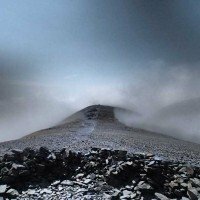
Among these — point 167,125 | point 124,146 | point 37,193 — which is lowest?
point 37,193

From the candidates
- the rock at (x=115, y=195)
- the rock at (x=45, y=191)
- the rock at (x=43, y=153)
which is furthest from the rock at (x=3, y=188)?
the rock at (x=115, y=195)

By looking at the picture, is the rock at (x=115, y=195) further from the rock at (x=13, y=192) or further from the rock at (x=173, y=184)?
the rock at (x=13, y=192)

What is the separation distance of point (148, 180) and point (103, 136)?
28.9 feet

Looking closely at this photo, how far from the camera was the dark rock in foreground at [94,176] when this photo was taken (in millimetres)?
10594

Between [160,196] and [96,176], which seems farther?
[96,176]

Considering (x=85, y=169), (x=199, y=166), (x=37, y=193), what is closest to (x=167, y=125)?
(x=199, y=166)

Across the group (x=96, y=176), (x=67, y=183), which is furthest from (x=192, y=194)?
(x=67, y=183)

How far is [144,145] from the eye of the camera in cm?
1723

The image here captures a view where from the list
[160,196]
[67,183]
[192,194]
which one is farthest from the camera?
[67,183]

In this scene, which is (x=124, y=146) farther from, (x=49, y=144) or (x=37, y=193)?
(x=37, y=193)

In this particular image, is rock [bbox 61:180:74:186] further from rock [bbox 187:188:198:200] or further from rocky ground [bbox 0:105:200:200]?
rock [bbox 187:188:198:200]

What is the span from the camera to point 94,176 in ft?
38.6

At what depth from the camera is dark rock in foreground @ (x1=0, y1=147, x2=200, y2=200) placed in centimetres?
1059

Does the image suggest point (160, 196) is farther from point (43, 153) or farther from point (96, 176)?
point (43, 153)
